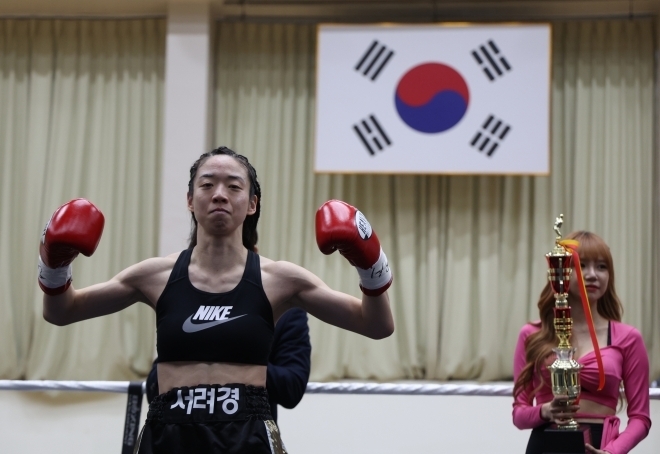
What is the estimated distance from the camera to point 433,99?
5473 millimetres

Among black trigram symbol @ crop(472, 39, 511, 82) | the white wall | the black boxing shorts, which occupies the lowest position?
the white wall

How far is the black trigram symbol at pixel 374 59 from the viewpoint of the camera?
548 centimetres

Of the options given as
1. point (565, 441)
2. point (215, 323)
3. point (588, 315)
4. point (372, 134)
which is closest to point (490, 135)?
point (372, 134)

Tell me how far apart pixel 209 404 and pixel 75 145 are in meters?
4.36

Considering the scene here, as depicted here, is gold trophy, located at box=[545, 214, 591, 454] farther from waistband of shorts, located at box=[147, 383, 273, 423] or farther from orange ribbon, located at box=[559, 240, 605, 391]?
waistband of shorts, located at box=[147, 383, 273, 423]

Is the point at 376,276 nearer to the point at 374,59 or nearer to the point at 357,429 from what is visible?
the point at 357,429

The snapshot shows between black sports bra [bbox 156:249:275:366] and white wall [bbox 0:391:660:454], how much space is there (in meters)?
1.22

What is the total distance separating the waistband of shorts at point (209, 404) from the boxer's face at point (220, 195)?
1.19ft

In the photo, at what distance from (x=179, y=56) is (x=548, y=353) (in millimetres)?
3672

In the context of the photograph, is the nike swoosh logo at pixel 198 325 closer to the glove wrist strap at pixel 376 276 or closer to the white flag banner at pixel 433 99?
the glove wrist strap at pixel 376 276

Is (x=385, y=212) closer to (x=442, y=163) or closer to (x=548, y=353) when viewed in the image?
(x=442, y=163)

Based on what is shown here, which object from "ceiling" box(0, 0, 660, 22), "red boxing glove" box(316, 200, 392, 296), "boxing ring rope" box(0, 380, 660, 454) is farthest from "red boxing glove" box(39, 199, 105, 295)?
"ceiling" box(0, 0, 660, 22)

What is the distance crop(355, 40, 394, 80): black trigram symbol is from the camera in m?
5.48

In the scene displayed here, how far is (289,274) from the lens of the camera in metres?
2.00
